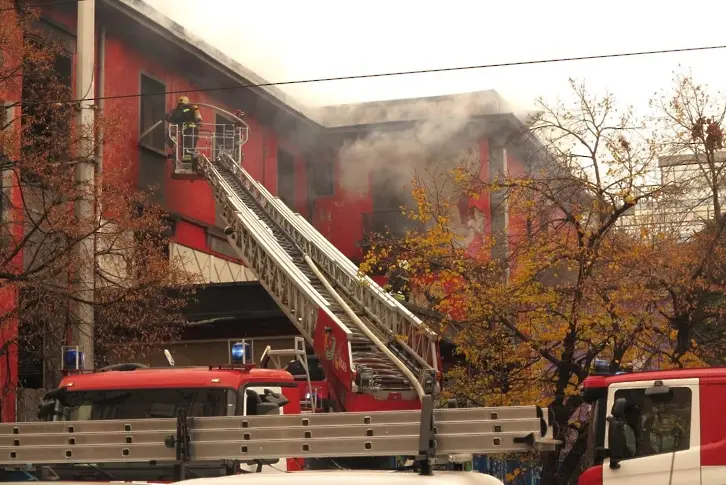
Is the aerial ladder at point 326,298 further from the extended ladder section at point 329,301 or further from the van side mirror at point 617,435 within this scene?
the van side mirror at point 617,435

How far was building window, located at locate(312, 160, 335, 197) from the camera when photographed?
110ft

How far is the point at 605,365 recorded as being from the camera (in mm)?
8820

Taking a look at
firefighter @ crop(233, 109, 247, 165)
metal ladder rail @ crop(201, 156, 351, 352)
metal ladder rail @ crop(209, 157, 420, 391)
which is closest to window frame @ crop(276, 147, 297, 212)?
firefighter @ crop(233, 109, 247, 165)

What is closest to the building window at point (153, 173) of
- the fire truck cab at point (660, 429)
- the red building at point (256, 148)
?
the red building at point (256, 148)

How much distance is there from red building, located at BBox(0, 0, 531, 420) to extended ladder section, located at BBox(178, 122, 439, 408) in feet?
4.89

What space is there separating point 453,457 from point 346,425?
1.71ft

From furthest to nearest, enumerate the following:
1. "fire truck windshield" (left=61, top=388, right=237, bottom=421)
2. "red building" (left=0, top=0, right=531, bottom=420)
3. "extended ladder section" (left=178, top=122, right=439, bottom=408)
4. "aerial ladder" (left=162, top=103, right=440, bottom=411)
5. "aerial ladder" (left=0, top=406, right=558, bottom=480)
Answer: "red building" (left=0, top=0, right=531, bottom=420)
"extended ladder section" (left=178, top=122, right=439, bottom=408)
"aerial ladder" (left=162, top=103, right=440, bottom=411)
"fire truck windshield" (left=61, top=388, right=237, bottom=421)
"aerial ladder" (left=0, top=406, right=558, bottom=480)

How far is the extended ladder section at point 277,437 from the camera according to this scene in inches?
171

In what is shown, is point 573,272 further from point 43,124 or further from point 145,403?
point 43,124

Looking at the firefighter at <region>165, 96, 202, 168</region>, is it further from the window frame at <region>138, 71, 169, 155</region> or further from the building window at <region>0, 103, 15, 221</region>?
the building window at <region>0, 103, 15, 221</region>

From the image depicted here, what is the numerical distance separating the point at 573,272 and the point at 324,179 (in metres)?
20.9

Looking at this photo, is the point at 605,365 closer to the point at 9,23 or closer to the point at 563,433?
the point at 563,433

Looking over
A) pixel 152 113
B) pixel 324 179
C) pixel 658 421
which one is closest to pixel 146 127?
pixel 152 113

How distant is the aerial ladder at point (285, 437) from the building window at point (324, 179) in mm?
28548
